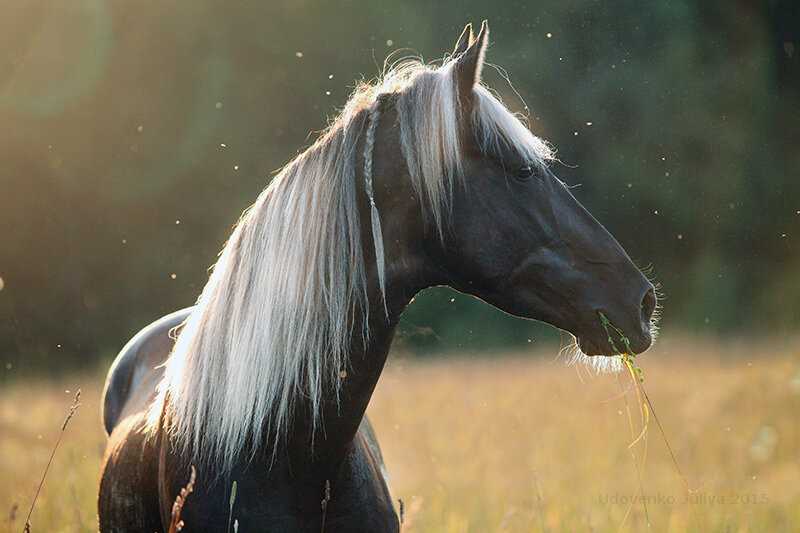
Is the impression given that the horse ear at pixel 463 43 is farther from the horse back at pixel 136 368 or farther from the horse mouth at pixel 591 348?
the horse back at pixel 136 368

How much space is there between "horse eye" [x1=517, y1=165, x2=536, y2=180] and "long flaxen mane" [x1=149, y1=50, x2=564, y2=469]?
0.04 metres

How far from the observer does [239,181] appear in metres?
16.9

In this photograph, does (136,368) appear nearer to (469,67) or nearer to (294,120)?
(469,67)

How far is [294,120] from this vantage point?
56.9 ft

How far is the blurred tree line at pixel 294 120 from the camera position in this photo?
1578 centimetres

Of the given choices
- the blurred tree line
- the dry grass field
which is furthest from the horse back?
the blurred tree line

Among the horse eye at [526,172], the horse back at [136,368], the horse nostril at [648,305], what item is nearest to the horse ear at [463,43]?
the horse eye at [526,172]

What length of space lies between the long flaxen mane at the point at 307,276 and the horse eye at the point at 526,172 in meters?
0.04

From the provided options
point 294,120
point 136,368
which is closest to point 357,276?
point 136,368

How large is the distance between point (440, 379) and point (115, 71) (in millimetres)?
11886

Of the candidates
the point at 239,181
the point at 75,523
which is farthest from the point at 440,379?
the point at 239,181

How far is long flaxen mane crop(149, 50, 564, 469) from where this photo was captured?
2.57m

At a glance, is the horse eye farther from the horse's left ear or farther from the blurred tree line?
the blurred tree line

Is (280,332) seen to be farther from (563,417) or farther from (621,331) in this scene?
(563,417)
